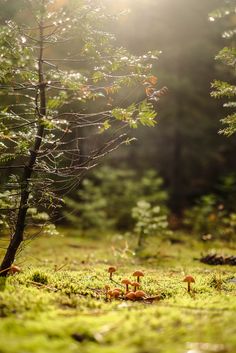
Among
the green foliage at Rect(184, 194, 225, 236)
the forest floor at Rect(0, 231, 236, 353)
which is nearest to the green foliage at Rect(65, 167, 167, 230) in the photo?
the green foliage at Rect(184, 194, 225, 236)

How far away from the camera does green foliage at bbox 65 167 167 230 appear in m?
14.1

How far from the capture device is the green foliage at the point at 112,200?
1407 centimetres

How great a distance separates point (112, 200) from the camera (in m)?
15.6

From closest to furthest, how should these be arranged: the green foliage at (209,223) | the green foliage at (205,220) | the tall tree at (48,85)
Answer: the tall tree at (48,85) → the green foliage at (209,223) → the green foliage at (205,220)

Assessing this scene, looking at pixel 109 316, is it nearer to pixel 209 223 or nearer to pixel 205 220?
pixel 209 223

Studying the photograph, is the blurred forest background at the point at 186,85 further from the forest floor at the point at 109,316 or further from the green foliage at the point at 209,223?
the forest floor at the point at 109,316

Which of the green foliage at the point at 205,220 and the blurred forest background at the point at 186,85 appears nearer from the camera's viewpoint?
the green foliage at the point at 205,220

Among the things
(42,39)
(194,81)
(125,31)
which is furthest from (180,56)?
(42,39)

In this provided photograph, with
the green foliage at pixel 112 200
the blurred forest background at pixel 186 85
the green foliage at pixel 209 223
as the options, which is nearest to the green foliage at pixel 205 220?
the green foliage at pixel 209 223

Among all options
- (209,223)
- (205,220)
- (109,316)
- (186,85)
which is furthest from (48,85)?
(186,85)

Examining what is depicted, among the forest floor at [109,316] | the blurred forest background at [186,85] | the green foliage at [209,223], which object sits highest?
the blurred forest background at [186,85]

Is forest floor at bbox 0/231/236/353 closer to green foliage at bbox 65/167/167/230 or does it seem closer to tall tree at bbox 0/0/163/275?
tall tree at bbox 0/0/163/275

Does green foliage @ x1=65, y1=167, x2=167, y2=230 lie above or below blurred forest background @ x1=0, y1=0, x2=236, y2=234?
below

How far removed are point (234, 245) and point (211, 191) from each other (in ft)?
24.8
